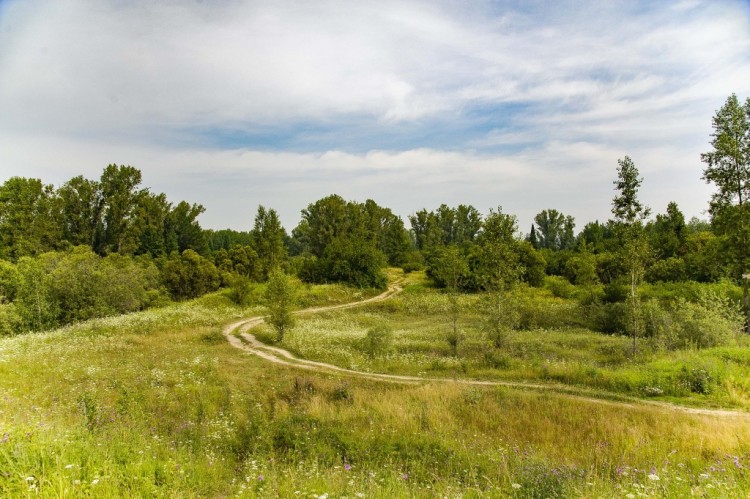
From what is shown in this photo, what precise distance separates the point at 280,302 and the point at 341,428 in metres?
16.4

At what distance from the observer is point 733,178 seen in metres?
27.6

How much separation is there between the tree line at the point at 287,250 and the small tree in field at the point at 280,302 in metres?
11.0

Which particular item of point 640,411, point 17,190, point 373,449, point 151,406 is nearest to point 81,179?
point 17,190

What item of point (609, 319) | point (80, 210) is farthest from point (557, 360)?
point (80, 210)

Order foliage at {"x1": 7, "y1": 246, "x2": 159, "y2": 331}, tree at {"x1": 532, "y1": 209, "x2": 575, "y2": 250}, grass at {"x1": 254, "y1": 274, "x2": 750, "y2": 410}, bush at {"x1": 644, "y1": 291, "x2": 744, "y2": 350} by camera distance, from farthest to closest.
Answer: tree at {"x1": 532, "y1": 209, "x2": 575, "y2": 250} → foliage at {"x1": 7, "y1": 246, "x2": 159, "y2": 331} → bush at {"x1": 644, "y1": 291, "x2": 744, "y2": 350} → grass at {"x1": 254, "y1": 274, "x2": 750, "y2": 410}

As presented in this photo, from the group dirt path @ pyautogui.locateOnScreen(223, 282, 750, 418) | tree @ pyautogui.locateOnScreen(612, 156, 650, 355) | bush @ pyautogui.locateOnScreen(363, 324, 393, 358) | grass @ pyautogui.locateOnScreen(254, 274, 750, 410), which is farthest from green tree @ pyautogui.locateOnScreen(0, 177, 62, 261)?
tree @ pyautogui.locateOnScreen(612, 156, 650, 355)

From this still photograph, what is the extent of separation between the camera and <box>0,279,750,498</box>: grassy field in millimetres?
6430

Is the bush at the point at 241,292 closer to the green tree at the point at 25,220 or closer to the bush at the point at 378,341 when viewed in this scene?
the bush at the point at 378,341

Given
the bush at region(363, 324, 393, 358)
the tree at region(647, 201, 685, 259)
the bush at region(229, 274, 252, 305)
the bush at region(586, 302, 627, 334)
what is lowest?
the bush at region(586, 302, 627, 334)

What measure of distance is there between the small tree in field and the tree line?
10995mm

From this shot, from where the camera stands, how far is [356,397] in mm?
15547

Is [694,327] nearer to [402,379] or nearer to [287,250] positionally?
[402,379]

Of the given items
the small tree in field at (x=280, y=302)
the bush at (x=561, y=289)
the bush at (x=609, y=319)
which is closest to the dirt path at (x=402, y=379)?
the small tree in field at (x=280, y=302)

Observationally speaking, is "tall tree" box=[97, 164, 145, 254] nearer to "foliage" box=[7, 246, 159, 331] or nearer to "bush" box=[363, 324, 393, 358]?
"foliage" box=[7, 246, 159, 331]
